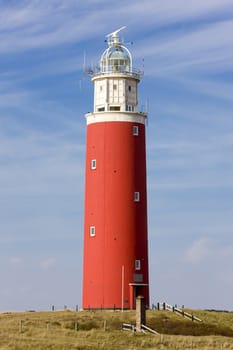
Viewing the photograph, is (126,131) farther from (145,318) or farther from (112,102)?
(145,318)

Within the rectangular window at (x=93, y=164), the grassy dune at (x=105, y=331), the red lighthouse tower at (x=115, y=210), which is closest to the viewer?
the grassy dune at (x=105, y=331)

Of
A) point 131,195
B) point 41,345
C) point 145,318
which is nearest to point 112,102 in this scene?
point 131,195

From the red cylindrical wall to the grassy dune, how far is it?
3.10 m

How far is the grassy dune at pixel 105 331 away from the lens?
51300 millimetres

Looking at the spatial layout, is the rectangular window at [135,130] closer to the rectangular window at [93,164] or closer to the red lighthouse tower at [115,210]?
the red lighthouse tower at [115,210]

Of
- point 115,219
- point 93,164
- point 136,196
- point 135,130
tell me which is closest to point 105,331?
point 115,219

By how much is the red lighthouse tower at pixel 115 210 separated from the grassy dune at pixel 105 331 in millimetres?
3169

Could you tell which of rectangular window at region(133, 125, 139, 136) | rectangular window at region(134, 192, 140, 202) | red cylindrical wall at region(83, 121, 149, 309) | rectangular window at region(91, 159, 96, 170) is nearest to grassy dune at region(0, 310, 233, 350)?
red cylindrical wall at region(83, 121, 149, 309)

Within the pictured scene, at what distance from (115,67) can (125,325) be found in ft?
69.2

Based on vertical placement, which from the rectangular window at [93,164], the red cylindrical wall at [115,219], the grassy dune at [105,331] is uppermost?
the rectangular window at [93,164]

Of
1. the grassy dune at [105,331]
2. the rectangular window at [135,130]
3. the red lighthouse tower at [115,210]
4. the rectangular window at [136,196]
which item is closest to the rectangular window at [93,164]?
the red lighthouse tower at [115,210]

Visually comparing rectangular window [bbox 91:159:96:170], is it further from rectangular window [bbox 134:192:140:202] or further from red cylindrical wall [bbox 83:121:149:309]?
rectangular window [bbox 134:192:140:202]

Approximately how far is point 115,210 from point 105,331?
1373 centimetres

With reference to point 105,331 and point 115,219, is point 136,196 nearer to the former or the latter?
point 115,219
